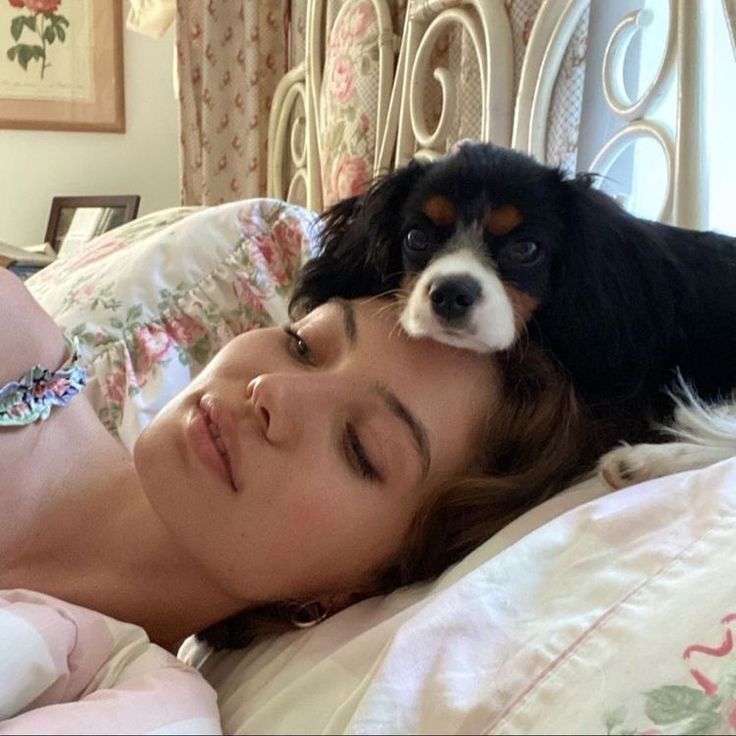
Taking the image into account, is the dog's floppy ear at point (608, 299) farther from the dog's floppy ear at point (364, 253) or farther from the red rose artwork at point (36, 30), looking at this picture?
the red rose artwork at point (36, 30)

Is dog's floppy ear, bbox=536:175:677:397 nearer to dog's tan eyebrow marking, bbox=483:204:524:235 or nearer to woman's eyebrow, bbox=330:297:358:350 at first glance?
dog's tan eyebrow marking, bbox=483:204:524:235

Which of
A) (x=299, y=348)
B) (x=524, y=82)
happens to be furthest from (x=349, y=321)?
(x=524, y=82)

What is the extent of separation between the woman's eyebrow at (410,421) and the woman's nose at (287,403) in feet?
0.15

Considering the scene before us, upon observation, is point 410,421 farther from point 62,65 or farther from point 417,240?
point 62,65

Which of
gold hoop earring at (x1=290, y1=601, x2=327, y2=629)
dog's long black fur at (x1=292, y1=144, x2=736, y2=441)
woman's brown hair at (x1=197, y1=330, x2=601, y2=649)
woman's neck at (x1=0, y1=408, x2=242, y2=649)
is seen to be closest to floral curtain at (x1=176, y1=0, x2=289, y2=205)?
dog's long black fur at (x1=292, y1=144, x2=736, y2=441)

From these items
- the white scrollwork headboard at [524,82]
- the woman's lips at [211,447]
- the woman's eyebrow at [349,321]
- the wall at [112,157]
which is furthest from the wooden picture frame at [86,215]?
the woman's lips at [211,447]

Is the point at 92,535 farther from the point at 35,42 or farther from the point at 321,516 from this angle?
the point at 35,42

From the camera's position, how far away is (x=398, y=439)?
0.79 metres

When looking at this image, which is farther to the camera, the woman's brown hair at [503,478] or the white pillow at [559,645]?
the woman's brown hair at [503,478]

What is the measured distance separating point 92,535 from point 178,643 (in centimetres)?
15

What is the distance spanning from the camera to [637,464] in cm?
80

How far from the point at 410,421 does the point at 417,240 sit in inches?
12.6

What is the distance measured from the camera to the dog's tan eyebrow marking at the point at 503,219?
3.25ft

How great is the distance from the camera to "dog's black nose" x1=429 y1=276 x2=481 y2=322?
0.88 m
